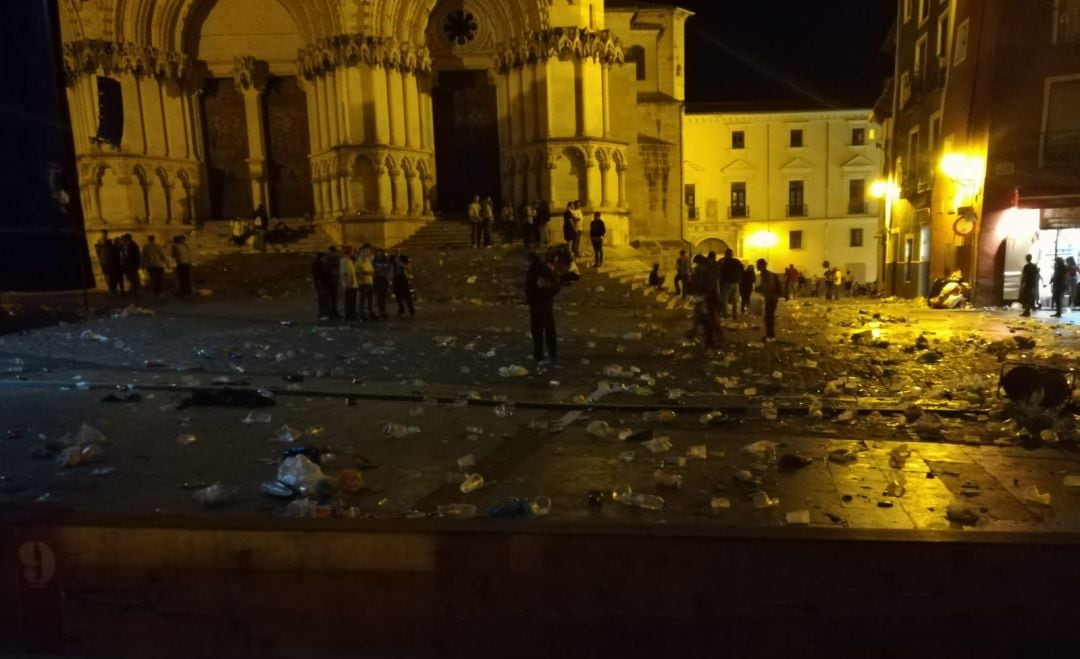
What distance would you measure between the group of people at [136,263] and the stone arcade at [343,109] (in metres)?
5.76

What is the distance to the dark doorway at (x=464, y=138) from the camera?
88.3ft

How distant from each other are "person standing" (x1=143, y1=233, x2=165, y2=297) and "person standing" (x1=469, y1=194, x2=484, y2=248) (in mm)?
8834

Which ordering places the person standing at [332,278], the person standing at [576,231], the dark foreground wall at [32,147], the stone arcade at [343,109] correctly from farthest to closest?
the stone arcade at [343,109], the person standing at [576,231], the person standing at [332,278], the dark foreground wall at [32,147]

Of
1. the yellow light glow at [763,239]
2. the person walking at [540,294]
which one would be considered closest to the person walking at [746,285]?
the person walking at [540,294]

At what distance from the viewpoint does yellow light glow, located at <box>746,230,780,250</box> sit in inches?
1873

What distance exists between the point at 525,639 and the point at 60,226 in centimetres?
870

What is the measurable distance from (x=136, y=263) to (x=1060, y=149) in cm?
2530

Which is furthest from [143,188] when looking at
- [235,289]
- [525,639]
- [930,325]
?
[525,639]

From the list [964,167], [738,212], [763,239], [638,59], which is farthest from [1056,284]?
[738,212]

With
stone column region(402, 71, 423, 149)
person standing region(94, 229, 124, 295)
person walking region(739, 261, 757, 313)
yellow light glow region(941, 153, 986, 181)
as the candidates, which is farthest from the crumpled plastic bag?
yellow light glow region(941, 153, 986, 181)

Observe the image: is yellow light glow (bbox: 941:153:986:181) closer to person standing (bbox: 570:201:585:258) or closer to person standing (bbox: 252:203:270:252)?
person standing (bbox: 570:201:585:258)

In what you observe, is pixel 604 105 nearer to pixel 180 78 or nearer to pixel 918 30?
pixel 918 30

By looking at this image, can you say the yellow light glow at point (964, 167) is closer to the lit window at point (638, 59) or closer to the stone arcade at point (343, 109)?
the stone arcade at point (343, 109)

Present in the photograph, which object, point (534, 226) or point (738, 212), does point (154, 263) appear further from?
point (738, 212)
